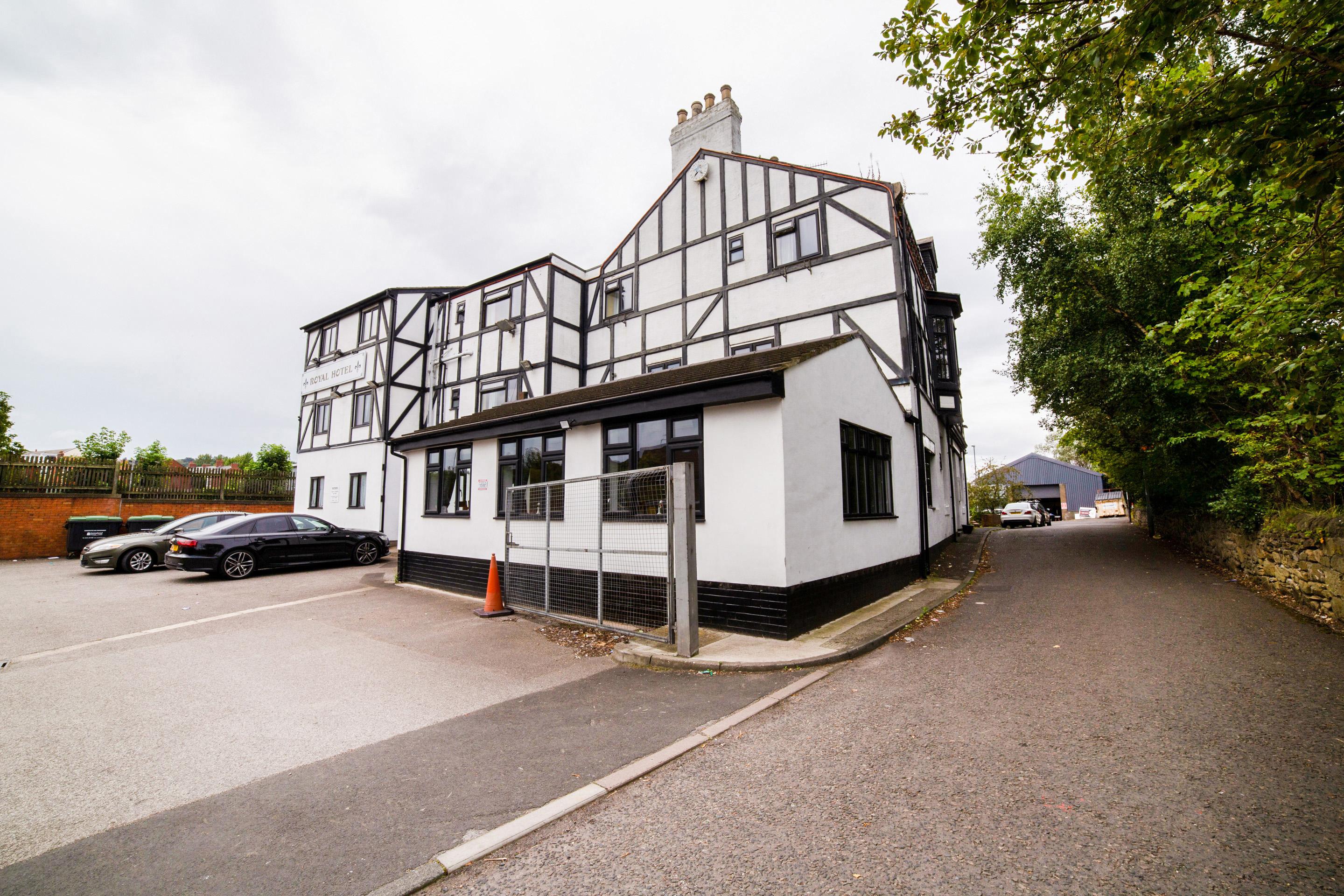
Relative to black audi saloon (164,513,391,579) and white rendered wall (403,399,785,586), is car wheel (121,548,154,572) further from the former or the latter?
white rendered wall (403,399,785,586)

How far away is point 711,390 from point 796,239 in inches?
375

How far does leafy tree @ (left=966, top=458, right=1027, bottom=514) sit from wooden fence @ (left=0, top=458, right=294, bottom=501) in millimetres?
37049

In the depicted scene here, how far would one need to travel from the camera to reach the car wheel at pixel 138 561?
1421cm

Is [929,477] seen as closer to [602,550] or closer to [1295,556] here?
[1295,556]

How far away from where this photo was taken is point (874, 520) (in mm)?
9180

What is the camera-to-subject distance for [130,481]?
19.2 metres

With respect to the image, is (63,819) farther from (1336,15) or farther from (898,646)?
(1336,15)

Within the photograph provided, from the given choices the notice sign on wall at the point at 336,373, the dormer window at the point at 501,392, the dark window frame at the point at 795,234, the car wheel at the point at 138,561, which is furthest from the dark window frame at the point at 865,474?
the notice sign on wall at the point at 336,373

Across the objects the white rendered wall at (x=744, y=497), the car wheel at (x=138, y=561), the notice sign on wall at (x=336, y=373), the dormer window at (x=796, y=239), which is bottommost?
the car wheel at (x=138, y=561)

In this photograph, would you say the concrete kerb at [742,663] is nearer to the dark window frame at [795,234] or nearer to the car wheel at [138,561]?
the dark window frame at [795,234]

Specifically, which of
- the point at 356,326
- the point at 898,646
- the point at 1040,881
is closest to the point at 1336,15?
the point at 1040,881

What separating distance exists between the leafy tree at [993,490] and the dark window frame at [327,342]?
34937 mm

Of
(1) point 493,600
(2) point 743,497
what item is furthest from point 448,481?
(2) point 743,497

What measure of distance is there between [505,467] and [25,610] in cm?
808
